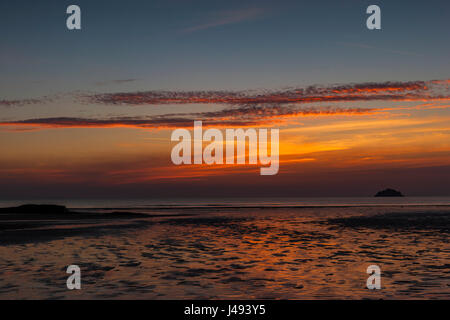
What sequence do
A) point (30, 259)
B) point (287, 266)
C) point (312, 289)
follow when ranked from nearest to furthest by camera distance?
point (312, 289)
point (287, 266)
point (30, 259)

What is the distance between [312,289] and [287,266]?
17.8ft

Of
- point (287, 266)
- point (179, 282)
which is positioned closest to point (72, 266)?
point (179, 282)

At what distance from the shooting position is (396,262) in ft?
78.4

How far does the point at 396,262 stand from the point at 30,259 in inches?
783
